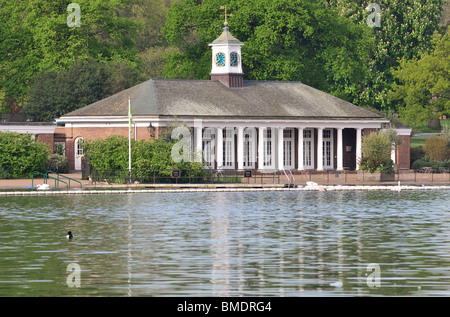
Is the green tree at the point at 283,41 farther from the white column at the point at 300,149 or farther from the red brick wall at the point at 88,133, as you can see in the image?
the red brick wall at the point at 88,133

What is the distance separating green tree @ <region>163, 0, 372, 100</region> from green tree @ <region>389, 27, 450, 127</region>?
5070 millimetres

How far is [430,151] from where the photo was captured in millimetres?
86688

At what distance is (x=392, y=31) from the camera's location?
342 feet

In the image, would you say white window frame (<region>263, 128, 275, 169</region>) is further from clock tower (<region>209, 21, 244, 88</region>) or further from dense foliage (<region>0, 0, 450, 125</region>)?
dense foliage (<region>0, 0, 450, 125</region>)

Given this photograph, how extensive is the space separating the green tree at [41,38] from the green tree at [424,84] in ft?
87.3

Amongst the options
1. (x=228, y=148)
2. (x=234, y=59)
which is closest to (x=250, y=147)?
(x=228, y=148)

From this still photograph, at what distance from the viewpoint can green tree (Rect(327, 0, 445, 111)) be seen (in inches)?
4067

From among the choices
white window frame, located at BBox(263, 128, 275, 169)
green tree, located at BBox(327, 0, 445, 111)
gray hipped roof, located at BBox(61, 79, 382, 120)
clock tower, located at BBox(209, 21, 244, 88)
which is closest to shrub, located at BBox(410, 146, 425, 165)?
gray hipped roof, located at BBox(61, 79, 382, 120)

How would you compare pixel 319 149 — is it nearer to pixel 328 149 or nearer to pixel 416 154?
pixel 328 149

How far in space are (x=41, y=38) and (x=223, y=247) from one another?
61.9 m

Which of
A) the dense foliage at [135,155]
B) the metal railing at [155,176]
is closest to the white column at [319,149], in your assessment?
the metal railing at [155,176]

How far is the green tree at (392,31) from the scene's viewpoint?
103312 millimetres

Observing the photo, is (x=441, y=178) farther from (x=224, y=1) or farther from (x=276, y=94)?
(x=224, y=1)
